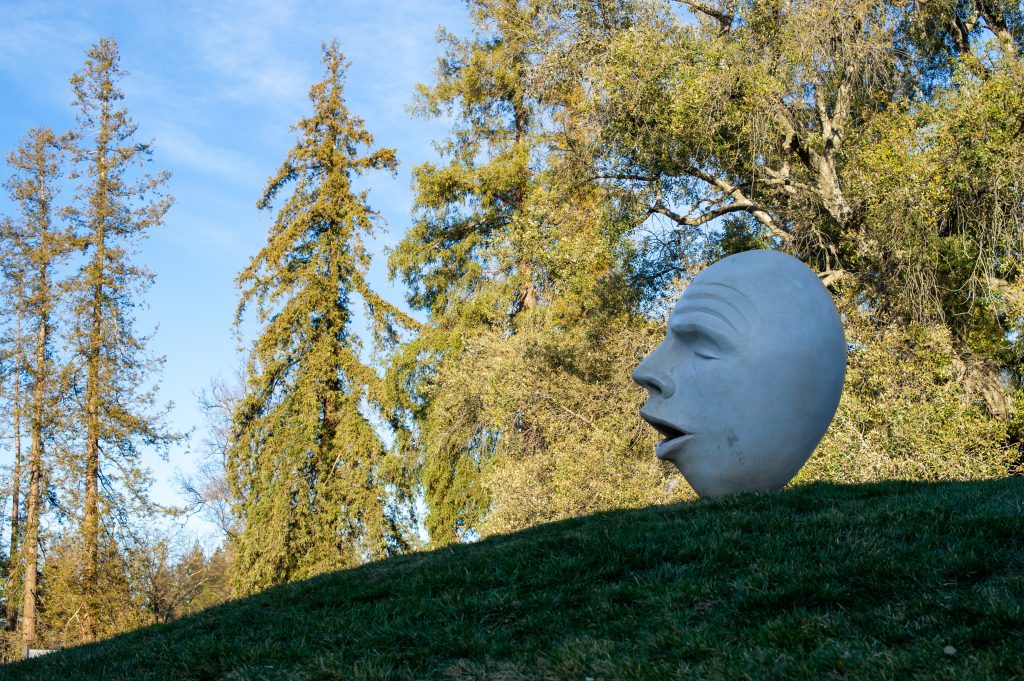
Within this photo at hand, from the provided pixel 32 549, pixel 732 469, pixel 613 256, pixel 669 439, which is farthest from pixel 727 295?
pixel 32 549

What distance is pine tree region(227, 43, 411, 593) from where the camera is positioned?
24.9 m

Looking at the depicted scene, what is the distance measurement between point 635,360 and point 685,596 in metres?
14.7

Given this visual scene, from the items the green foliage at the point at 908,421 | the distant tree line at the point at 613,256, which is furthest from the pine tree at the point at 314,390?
the green foliage at the point at 908,421

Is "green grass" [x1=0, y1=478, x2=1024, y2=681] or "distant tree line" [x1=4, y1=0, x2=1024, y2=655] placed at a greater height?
"distant tree line" [x1=4, y1=0, x2=1024, y2=655]


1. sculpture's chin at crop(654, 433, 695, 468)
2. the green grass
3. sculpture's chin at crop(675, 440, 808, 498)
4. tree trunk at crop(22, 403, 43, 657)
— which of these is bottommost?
the green grass

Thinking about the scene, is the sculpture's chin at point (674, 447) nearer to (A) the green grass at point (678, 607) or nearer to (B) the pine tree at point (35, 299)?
(A) the green grass at point (678, 607)

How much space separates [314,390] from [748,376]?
18909 mm

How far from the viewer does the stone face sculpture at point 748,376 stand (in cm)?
878

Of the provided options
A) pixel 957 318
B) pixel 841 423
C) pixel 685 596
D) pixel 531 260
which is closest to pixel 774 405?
pixel 685 596

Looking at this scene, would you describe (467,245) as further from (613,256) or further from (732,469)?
(732,469)

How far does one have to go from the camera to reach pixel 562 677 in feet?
16.7

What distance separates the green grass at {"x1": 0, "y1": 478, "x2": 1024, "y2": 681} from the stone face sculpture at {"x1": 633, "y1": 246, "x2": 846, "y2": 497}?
2.04ft

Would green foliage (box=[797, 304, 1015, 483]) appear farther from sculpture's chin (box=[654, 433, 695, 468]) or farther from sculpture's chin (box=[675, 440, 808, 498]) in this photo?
sculpture's chin (box=[654, 433, 695, 468])

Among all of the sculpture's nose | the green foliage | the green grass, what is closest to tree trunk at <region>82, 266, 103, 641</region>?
the green grass
